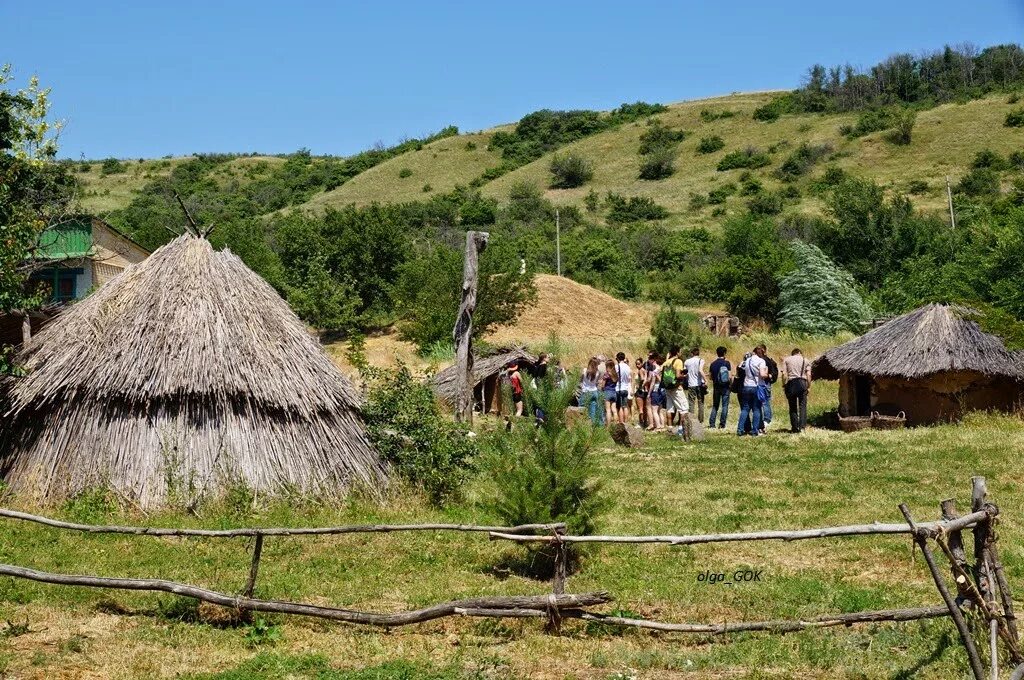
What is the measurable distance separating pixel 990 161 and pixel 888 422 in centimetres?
4882

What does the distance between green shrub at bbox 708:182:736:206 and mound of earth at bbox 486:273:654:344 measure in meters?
24.8

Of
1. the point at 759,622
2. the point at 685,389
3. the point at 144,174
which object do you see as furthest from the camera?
the point at 144,174

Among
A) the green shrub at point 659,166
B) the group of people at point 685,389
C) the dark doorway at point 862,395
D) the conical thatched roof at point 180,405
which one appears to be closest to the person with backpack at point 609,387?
the group of people at point 685,389

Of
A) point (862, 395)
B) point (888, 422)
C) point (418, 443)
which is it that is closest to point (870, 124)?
point (862, 395)

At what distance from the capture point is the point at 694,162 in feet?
259

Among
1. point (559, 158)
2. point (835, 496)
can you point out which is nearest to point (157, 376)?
point (835, 496)

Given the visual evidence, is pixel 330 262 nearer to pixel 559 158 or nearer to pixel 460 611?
pixel 559 158

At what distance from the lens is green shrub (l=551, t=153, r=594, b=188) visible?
79812 mm

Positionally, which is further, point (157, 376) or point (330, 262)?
point (330, 262)

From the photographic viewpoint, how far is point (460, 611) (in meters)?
7.49

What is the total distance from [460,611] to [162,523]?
4503 millimetres

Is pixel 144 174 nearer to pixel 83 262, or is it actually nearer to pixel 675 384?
pixel 83 262

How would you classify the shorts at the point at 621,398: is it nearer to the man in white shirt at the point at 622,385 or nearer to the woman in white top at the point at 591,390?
the man in white shirt at the point at 622,385

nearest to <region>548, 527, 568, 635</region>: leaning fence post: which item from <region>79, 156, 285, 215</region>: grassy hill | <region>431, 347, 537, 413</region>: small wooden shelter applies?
<region>431, 347, 537, 413</region>: small wooden shelter
